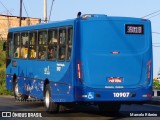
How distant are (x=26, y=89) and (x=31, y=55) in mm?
1671

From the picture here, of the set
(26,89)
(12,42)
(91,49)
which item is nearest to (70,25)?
(91,49)

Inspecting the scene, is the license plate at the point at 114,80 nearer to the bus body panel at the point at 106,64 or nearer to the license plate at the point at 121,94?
the bus body panel at the point at 106,64

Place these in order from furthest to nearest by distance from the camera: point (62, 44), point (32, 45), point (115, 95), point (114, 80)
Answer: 1. point (32, 45)
2. point (62, 44)
3. point (114, 80)
4. point (115, 95)

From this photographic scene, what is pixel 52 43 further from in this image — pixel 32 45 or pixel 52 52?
pixel 32 45

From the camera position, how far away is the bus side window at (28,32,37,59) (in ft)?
61.9

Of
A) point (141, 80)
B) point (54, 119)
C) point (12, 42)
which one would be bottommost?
point (54, 119)

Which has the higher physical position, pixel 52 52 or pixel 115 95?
pixel 52 52

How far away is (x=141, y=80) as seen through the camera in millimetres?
15555

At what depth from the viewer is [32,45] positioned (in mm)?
19141

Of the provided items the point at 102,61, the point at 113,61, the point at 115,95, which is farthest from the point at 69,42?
the point at 115,95

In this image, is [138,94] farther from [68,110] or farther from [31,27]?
[31,27]

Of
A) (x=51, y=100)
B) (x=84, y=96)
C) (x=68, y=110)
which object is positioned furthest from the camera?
(x=68, y=110)

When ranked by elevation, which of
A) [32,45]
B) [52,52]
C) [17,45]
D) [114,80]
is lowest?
[114,80]

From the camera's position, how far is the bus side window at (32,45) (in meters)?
18.9
